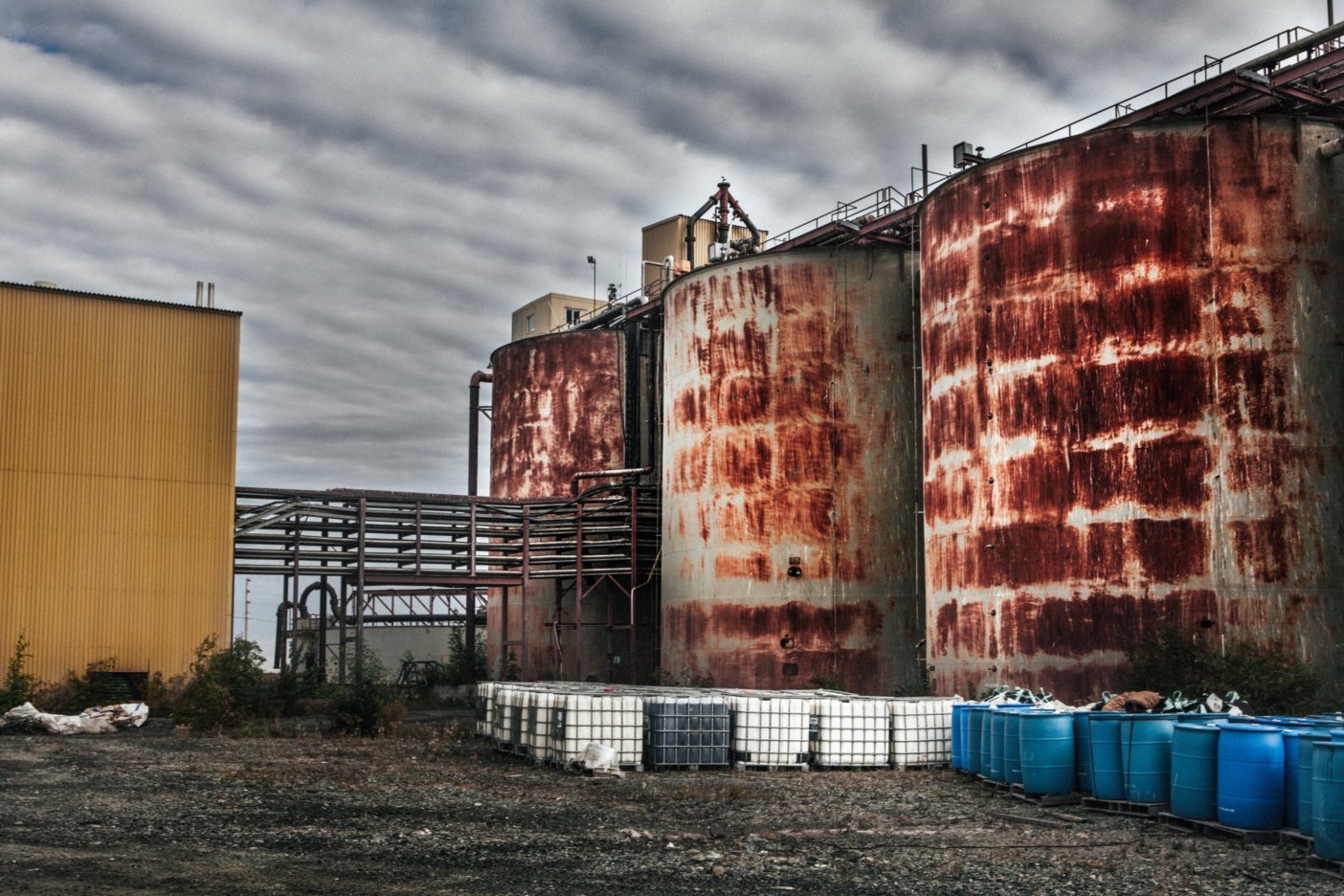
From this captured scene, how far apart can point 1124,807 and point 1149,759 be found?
0.68m

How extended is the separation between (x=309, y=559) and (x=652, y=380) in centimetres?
1323

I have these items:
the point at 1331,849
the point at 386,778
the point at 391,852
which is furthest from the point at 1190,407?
the point at 391,852

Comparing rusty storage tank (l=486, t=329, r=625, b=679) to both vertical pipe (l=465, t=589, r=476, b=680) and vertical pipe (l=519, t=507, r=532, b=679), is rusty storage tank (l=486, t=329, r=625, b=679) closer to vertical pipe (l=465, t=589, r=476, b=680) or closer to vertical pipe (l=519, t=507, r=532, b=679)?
vertical pipe (l=465, t=589, r=476, b=680)

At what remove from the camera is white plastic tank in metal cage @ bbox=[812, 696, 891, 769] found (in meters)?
21.3

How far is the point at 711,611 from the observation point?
3447 cm

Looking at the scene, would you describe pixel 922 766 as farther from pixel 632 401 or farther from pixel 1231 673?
pixel 632 401

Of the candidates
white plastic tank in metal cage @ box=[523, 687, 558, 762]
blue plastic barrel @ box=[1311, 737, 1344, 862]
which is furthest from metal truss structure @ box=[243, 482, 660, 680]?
blue plastic barrel @ box=[1311, 737, 1344, 862]

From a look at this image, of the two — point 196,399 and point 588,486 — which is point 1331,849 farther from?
point 588,486

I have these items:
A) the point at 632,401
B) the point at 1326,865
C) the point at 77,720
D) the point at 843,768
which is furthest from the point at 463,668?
the point at 1326,865

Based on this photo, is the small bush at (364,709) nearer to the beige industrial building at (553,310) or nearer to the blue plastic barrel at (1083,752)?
the blue plastic barrel at (1083,752)

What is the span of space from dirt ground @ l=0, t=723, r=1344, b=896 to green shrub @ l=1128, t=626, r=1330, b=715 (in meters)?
5.53

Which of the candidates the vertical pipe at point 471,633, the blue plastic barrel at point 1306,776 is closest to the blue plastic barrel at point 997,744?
the blue plastic barrel at point 1306,776

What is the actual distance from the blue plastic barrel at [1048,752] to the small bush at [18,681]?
21.6 m

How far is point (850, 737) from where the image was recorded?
69.9 ft
